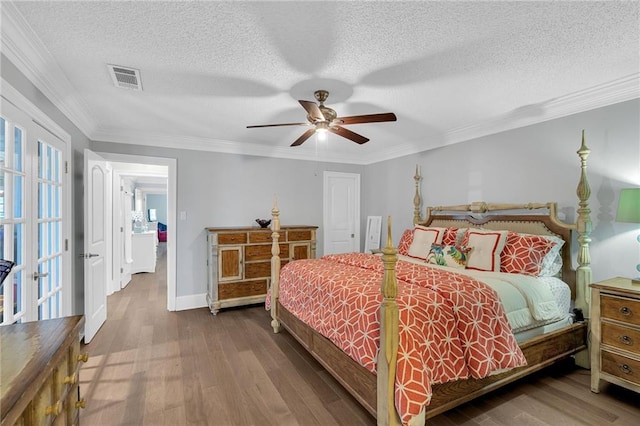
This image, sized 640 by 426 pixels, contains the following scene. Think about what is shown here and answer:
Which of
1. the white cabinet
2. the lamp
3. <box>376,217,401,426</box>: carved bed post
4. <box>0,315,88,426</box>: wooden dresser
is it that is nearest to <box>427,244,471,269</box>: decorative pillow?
the lamp

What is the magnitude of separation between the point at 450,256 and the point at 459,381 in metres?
1.41

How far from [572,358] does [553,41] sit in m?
2.73

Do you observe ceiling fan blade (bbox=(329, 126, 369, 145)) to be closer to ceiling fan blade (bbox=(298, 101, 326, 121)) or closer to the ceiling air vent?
ceiling fan blade (bbox=(298, 101, 326, 121))

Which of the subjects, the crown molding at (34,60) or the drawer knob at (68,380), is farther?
the crown molding at (34,60)

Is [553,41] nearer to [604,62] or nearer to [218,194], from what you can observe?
[604,62]

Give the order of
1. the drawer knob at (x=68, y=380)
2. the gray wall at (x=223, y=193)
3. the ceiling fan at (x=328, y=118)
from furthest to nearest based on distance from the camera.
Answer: the gray wall at (x=223, y=193) < the ceiling fan at (x=328, y=118) < the drawer knob at (x=68, y=380)

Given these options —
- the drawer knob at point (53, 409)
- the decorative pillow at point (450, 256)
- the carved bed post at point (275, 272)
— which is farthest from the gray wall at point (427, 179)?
the drawer knob at point (53, 409)

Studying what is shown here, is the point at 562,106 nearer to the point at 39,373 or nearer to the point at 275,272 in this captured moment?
the point at 275,272

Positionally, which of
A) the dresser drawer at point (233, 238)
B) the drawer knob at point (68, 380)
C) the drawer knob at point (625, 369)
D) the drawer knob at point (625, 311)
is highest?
the dresser drawer at point (233, 238)

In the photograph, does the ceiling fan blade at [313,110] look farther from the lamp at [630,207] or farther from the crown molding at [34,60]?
the lamp at [630,207]

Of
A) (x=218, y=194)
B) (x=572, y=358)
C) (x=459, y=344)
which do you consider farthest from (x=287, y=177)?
(x=572, y=358)

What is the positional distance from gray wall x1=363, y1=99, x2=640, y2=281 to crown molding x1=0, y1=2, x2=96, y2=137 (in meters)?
4.16

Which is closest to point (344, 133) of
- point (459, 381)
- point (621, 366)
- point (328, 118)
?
point (328, 118)

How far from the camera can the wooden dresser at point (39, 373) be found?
79 cm
